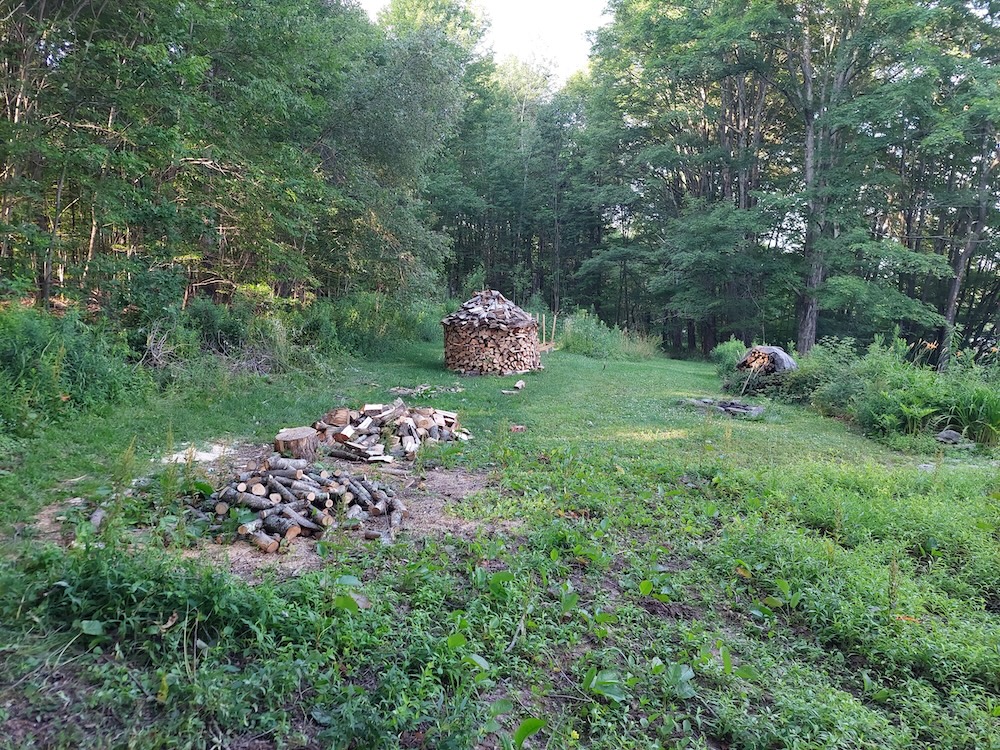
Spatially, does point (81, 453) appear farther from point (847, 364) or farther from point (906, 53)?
point (906, 53)

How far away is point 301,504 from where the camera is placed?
3258 mm

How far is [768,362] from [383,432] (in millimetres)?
7064

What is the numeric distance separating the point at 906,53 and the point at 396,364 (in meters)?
14.9

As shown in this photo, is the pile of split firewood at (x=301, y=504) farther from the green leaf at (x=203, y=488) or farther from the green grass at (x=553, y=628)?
the green grass at (x=553, y=628)

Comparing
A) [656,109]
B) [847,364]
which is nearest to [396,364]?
[847,364]

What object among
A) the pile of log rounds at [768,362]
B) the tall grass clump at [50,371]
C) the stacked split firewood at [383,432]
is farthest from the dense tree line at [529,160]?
the pile of log rounds at [768,362]

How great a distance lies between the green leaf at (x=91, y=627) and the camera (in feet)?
5.81

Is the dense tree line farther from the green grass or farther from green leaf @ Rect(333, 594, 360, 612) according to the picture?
green leaf @ Rect(333, 594, 360, 612)

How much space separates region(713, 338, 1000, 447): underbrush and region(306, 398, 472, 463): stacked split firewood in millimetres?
4916

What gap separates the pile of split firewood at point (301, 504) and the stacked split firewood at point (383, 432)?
0.93 m

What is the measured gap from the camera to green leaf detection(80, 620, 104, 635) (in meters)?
1.77

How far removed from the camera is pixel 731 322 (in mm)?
21953

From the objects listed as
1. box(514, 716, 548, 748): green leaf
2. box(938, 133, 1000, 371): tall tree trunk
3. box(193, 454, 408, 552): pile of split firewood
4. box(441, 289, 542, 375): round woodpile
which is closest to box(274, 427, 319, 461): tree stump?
box(193, 454, 408, 552): pile of split firewood

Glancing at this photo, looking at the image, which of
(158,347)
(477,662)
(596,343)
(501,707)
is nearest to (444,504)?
(477,662)
